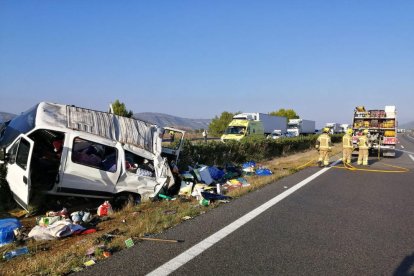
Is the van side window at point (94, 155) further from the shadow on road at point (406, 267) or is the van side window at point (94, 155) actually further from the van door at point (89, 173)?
the shadow on road at point (406, 267)

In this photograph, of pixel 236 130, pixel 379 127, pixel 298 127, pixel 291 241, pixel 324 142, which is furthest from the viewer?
pixel 298 127

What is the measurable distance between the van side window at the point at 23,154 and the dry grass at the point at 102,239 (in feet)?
5.99

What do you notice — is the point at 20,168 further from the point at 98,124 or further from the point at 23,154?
the point at 98,124

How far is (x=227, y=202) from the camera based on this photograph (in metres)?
7.00

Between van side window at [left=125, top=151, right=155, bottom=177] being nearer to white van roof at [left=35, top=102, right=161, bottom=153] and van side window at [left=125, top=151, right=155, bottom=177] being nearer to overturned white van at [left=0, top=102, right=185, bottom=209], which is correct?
overturned white van at [left=0, top=102, right=185, bottom=209]

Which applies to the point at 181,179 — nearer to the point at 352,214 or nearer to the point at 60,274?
the point at 352,214

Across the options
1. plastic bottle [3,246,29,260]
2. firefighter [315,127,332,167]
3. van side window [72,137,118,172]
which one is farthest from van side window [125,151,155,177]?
firefighter [315,127,332,167]

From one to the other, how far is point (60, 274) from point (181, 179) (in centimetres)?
505

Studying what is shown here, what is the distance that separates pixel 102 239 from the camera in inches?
187

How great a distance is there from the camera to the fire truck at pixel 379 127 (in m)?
19.0

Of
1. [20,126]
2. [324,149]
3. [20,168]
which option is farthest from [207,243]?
[324,149]

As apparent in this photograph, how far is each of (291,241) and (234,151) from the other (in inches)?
399

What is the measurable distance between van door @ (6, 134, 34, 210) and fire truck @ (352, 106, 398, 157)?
54.2ft

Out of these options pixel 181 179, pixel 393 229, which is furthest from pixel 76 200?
pixel 393 229
